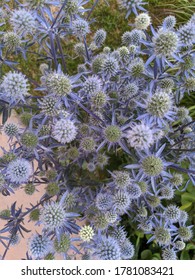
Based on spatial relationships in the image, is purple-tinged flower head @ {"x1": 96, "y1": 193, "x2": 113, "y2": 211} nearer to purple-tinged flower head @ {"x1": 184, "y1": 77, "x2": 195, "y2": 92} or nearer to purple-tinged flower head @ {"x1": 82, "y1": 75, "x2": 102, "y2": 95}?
purple-tinged flower head @ {"x1": 82, "y1": 75, "x2": 102, "y2": 95}

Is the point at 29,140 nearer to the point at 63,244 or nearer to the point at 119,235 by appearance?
the point at 63,244

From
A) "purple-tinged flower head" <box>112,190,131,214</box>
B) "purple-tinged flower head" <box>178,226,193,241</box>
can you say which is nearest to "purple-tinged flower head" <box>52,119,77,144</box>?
"purple-tinged flower head" <box>112,190,131,214</box>

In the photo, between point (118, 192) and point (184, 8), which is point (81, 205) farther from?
point (184, 8)

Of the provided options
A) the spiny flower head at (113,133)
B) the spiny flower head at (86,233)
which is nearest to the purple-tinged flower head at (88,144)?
the spiny flower head at (113,133)

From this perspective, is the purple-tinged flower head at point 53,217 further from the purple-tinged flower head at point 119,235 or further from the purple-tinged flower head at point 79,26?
the purple-tinged flower head at point 79,26

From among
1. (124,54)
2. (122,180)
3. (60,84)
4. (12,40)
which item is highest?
(124,54)

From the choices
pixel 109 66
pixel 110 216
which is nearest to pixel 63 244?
pixel 110 216

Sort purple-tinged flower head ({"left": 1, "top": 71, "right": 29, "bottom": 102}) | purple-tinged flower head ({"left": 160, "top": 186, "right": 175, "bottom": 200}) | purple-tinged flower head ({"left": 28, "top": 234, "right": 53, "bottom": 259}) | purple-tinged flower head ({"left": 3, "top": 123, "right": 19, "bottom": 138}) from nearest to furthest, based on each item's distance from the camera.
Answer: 1. purple-tinged flower head ({"left": 1, "top": 71, "right": 29, "bottom": 102})
2. purple-tinged flower head ({"left": 28, "top": 234, "right": 53, "bottom": 259})
3. purple-tinged flower head ({"left": 3, "top": 123, "right": 19, "bottom": 138})
4. purple-tinged flower head ({"left": 160, "top": 186, "right": 175, "bottom": 200})
